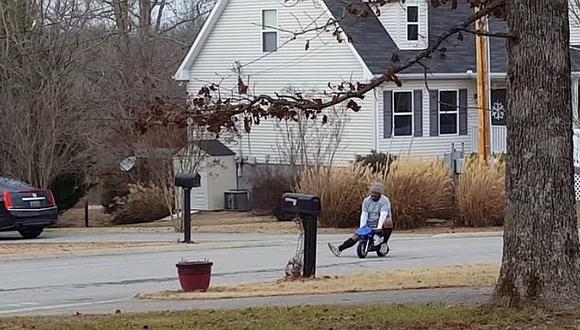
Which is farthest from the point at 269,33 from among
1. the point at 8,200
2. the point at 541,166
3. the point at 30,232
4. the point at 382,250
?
the point at 541,166

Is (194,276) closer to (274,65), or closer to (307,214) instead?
(307,214)

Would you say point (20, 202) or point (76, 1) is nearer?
point (20, 202)

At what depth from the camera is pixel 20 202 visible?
2820cm

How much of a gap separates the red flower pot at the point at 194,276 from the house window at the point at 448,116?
26.3 meters

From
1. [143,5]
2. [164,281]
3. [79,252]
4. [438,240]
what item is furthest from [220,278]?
[143,5]

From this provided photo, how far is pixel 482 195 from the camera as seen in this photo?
104 feet

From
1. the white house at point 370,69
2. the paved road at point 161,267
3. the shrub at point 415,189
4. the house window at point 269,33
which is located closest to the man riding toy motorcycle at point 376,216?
the paved road at point 161,267

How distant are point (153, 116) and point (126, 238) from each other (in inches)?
731

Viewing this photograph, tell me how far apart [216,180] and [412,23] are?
8.74m

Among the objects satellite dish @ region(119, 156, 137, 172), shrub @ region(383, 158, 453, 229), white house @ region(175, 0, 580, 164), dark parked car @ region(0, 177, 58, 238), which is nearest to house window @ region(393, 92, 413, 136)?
white house @ region(175, 0, 580, 164)

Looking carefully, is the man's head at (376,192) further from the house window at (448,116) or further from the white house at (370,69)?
the house window at (448,116)

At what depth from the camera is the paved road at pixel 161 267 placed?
1608 centimetres

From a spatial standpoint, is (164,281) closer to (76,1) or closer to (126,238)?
(126,238)

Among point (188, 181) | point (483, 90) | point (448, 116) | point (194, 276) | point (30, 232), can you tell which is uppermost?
point (483, 90)
